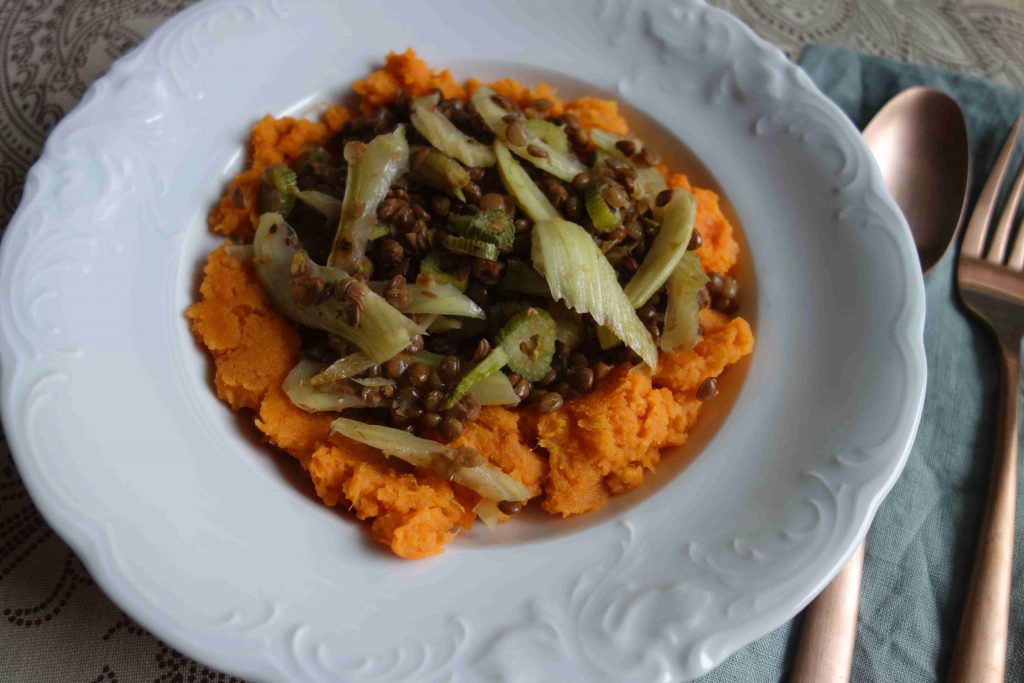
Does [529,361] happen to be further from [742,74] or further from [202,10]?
[202,10]

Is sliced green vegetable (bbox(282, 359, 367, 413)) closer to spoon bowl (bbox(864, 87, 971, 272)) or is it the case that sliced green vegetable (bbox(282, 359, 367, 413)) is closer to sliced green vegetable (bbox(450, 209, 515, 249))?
sliced green vegetable (bbox(450, 209, 515, 249))

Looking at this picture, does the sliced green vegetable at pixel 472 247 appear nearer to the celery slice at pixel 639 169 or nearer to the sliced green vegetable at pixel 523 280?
the sliced green vegetable at pixel 523 280

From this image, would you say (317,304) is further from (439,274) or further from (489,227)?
(489,227)

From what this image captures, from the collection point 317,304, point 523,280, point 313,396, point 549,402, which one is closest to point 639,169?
point 523,280

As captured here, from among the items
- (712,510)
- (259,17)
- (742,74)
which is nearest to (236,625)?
(712,510)

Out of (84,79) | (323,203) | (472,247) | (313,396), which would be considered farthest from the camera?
(84,79)
